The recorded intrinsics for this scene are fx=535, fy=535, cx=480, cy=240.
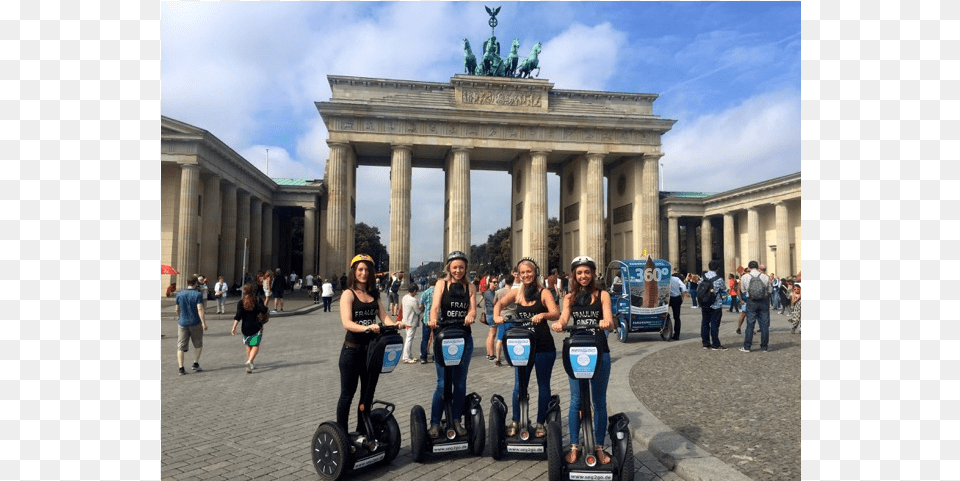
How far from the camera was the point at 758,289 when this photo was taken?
414 inches

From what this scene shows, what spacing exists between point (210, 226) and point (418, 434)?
1266 inches

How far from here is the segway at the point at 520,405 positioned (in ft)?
13.9

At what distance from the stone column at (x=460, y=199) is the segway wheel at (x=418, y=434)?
35.2 m

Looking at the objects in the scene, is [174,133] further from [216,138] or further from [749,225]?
[749,225]

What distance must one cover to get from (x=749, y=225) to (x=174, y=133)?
41.7 meters

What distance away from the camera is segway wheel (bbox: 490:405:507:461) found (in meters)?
4.52

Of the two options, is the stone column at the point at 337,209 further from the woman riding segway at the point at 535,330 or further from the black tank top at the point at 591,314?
the black tank top at the point at 591,314

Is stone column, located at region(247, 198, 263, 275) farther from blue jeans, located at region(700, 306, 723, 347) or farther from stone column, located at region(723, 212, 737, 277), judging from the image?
stone column, located at region(723, 212, 737, 277)

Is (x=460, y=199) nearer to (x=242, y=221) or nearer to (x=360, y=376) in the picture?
(x=242, y=221)

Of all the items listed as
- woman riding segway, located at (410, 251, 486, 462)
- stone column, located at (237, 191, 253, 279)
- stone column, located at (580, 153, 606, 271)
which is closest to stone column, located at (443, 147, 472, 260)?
stone column, located at (580, 153, 606, 271)

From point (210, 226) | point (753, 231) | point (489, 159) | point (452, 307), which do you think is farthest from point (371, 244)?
point (452, 307)

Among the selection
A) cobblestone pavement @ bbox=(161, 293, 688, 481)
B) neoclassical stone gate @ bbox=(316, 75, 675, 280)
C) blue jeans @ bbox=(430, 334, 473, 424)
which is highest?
neoclassical stone gate @ bbox=(316, 75, 675, 280)

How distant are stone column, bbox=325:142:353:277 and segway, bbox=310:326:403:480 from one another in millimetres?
34843

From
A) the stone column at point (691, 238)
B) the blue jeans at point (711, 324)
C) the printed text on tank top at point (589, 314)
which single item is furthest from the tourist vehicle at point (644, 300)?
the stone column at point (691, 238)
